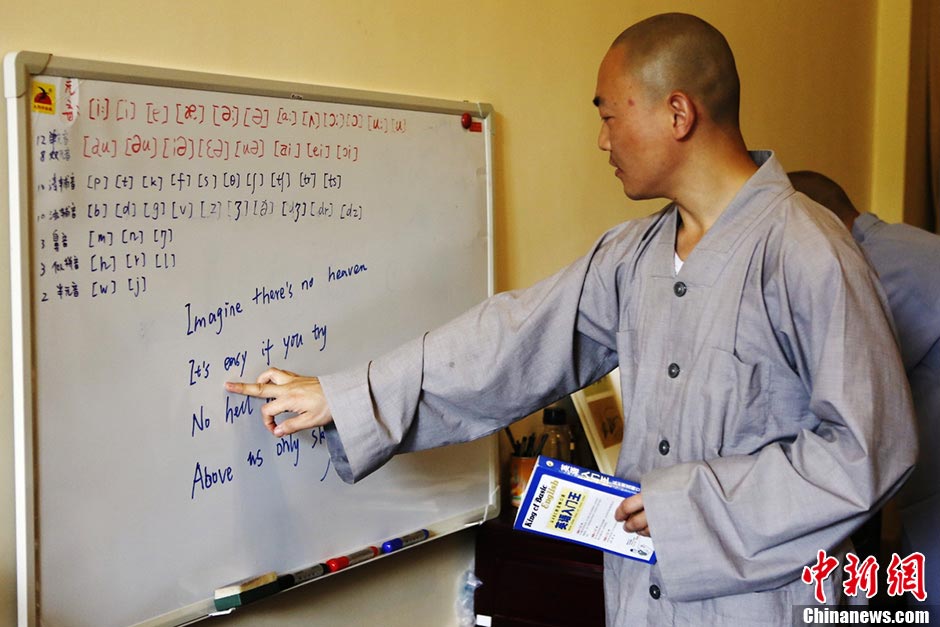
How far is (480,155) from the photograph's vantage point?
205cm

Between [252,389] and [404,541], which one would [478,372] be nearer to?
[252,389]

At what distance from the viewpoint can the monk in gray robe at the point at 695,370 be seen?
4.27 ft

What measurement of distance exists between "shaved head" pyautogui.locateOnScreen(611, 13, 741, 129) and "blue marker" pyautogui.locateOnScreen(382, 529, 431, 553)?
0.98 m

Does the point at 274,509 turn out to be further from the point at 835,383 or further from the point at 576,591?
the point at 835,383

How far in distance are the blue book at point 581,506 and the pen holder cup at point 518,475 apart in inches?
28.2

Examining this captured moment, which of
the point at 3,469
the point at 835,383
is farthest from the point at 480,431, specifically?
the point at 3,469

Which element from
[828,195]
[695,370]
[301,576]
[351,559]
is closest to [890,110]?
[828,195]

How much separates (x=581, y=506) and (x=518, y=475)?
0.76 m

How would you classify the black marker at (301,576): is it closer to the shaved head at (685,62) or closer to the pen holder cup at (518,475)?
the pen holder cup at (518,475)

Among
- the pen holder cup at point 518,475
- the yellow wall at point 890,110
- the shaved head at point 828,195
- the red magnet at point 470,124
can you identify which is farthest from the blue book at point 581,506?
the yellow wall at point 890,110

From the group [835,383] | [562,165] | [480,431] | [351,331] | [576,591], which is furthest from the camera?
[562,165]

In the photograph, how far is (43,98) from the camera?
4.46 ft

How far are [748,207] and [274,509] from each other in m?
0.95

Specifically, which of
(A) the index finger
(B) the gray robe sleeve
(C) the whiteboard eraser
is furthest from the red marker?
(A) the index finger
